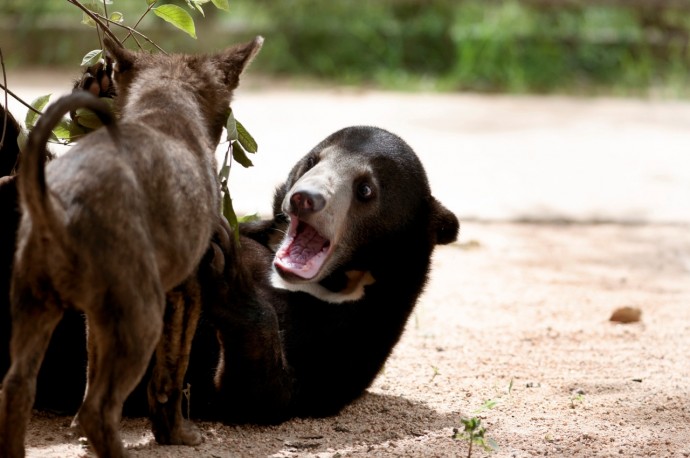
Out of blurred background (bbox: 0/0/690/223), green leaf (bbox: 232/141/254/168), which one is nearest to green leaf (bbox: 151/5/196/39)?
green leaf (bbox: 232/141/254/168)

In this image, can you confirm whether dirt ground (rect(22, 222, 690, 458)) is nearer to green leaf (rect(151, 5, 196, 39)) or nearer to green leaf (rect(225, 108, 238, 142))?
green leaf (rect(225, 108, 238, 142))

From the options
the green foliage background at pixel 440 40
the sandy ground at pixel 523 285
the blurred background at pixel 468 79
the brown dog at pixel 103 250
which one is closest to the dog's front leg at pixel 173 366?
the sandy ground at pixel 523 285

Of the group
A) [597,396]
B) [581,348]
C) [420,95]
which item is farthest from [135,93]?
[420,95]

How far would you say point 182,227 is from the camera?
3.05 metres

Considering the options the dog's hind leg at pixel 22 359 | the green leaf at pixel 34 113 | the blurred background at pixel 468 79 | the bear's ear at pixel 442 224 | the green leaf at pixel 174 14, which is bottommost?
the dog's hind leg at pixel 22 359

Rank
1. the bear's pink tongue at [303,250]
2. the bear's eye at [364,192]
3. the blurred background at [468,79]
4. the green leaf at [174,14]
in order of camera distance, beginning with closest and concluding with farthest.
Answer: the green leaf at [174,14] → the bear's pink tongue at [303,250] → the bear's eye at [364,192] → the blurred background at [468,79]

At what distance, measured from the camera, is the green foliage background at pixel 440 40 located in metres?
12.6

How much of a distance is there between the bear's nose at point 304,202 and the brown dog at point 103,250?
32.8 inches

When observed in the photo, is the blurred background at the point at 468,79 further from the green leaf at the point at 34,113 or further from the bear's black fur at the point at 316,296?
the green leaf at the point at 34,113

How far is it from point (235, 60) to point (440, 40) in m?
9.33

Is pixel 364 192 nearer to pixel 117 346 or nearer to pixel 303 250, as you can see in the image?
pixel 303 250

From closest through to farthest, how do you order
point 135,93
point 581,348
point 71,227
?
point 71,227 → point 135,93 → point 581,348

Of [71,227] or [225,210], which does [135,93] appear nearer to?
[225,210]

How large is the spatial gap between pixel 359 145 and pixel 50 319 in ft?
5.90
